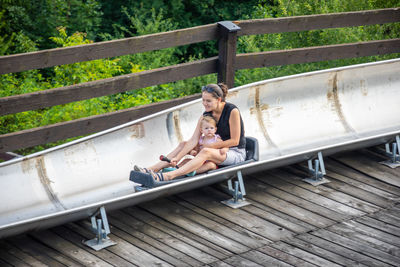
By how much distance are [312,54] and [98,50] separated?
3211 millimetres

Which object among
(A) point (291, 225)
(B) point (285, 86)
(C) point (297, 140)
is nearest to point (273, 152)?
(C) point (297, 140)

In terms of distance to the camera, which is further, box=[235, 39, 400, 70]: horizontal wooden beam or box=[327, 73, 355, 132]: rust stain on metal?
box=[235, 39, 400, 70]: horizontal wooden beam

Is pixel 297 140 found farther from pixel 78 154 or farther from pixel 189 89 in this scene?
pixel 189 89

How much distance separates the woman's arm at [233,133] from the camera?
20.9 ft

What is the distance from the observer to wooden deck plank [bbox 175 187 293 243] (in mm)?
5641

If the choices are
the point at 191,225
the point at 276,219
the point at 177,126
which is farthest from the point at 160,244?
the point at 177,126

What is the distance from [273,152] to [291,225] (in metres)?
1.62

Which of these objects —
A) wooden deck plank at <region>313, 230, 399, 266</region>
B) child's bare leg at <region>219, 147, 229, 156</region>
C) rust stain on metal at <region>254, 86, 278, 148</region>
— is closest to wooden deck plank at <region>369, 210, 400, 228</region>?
wooden deck plank at <region>313, 230, 399, 266</region>

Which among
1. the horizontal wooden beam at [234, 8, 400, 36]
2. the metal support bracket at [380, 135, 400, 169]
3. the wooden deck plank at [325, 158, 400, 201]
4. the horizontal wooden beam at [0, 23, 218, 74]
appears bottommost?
the wooden deck plank at [325, 158, 400, 201]

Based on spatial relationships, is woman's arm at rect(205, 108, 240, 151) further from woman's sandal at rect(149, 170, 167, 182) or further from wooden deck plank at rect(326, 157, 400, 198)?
wooden deck plank at rect(326, 157, 400, 198)

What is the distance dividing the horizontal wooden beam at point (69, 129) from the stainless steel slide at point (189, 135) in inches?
32.7

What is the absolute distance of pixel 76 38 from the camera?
1055 centimetres

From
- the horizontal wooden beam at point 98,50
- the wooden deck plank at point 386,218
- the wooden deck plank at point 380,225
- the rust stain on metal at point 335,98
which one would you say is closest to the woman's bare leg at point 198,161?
the wooden deck plank at point 380,225

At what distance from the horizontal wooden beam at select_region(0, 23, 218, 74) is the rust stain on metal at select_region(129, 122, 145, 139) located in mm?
1106
